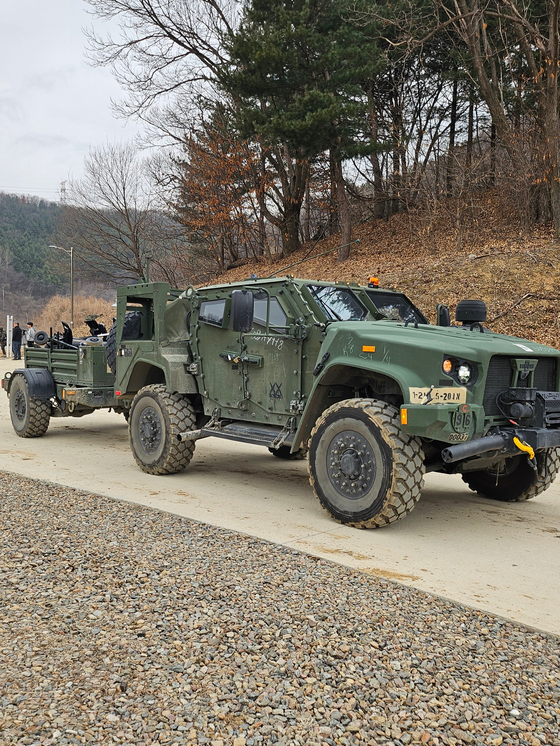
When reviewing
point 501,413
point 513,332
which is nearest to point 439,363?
point 501,413

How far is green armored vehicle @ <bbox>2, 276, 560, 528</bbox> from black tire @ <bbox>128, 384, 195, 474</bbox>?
0.05 ft

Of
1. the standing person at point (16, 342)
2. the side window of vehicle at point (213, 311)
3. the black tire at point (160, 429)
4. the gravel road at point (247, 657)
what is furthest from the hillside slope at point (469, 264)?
the standing person at point (16, 342)

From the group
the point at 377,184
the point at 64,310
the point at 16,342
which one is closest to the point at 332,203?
the point at 377,184

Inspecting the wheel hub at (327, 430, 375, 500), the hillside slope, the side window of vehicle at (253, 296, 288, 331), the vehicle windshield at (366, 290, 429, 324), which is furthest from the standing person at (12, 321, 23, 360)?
the wheel hub at (327, 430, 375, 500)

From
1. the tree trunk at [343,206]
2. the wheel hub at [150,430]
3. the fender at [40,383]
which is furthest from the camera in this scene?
the tree trunk at [343,206]

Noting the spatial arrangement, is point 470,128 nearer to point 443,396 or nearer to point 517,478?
point 517,478

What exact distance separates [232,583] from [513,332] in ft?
40.3

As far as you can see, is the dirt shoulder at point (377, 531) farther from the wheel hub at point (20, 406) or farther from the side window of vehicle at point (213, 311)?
the side window of vehicle at point (213, 311)

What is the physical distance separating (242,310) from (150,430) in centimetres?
204

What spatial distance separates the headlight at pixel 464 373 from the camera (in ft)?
16.7

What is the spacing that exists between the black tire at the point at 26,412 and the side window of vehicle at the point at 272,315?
503cm

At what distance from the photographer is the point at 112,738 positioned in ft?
8.34

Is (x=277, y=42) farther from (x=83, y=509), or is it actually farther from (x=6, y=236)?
(x=6, y=236)

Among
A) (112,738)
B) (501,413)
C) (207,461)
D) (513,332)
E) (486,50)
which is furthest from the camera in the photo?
(486,50)
